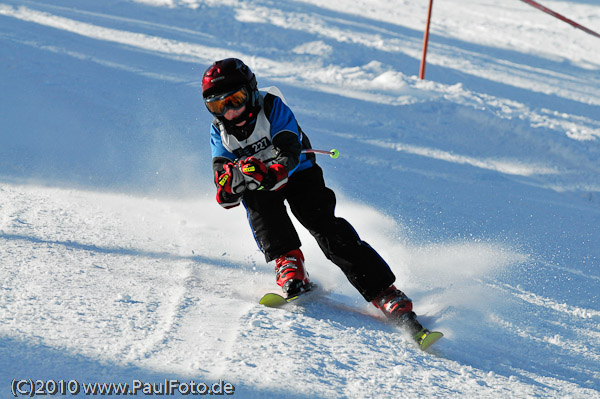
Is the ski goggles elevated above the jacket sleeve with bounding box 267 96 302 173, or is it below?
above

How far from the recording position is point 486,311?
12.3 ft

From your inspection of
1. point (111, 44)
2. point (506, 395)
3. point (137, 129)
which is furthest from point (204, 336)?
point (111, 44)

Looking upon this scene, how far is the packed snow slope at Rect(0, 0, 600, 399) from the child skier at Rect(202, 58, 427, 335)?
225 millimetres

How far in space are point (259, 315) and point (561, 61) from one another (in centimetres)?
1067

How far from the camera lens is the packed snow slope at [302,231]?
2.79 meters

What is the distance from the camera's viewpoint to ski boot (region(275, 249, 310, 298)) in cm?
350

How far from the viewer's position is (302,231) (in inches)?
194

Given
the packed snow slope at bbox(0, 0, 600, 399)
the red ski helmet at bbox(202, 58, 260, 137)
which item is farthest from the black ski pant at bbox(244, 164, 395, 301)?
the red ski helmet at bbox(202, 58, 260, 137)

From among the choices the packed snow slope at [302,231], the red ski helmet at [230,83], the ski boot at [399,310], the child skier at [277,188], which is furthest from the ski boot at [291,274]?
the red ski helmet at [230,83]

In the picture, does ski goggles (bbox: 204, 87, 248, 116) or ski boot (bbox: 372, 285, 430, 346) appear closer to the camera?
ski boot (bbox: 372, 285, 430, 346)

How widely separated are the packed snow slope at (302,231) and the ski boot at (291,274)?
A: 0.12 meters

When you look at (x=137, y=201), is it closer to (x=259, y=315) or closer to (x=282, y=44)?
(x=259, y=315)

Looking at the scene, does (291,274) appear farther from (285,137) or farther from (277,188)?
(285,137)

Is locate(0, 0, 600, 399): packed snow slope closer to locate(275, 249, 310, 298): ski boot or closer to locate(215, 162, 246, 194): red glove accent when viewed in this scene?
locate(275, 249, 310, 298): ski boot
